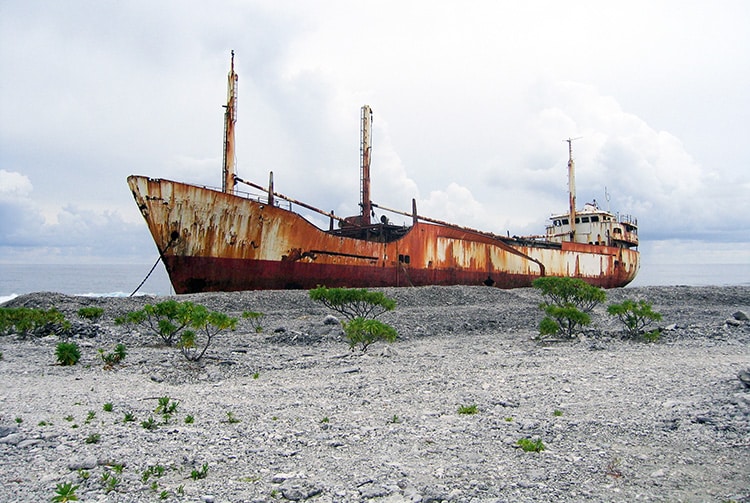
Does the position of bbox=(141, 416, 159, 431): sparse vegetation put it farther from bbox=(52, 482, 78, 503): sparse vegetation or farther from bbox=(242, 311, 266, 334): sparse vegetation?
bbox=(242, 311, 266, 334): sparse vegetation

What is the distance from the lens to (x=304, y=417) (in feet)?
17.5

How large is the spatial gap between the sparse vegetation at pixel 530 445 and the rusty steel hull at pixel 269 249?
1630 centimetres

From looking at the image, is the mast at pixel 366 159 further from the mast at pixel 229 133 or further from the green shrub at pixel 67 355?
the green shrub at pixel 67 355

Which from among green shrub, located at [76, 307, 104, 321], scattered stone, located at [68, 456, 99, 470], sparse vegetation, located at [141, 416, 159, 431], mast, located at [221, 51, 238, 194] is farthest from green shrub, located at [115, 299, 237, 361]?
mast, located at [221, 51, 238, 194]

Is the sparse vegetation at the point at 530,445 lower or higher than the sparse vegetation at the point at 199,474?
higher

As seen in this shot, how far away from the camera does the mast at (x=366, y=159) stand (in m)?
25.9

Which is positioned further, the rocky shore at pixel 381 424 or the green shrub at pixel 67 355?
the green shrub at pixel 67 355

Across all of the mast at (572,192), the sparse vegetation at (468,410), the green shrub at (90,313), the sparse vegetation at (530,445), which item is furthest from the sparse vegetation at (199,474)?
the mast at (572,192)

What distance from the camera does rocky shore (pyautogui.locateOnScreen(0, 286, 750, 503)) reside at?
142 inches

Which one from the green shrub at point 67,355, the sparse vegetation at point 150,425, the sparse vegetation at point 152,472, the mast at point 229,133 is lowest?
the sparse vegetation at point 152,472

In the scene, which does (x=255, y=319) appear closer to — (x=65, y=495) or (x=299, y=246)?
(x=299, y=246)

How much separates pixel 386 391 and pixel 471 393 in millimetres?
1084

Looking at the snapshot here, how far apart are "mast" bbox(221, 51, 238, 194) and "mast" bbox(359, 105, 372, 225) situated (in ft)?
23.1

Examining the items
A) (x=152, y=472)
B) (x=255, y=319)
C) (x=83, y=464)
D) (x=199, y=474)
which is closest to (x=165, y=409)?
(x=83, y=464)
